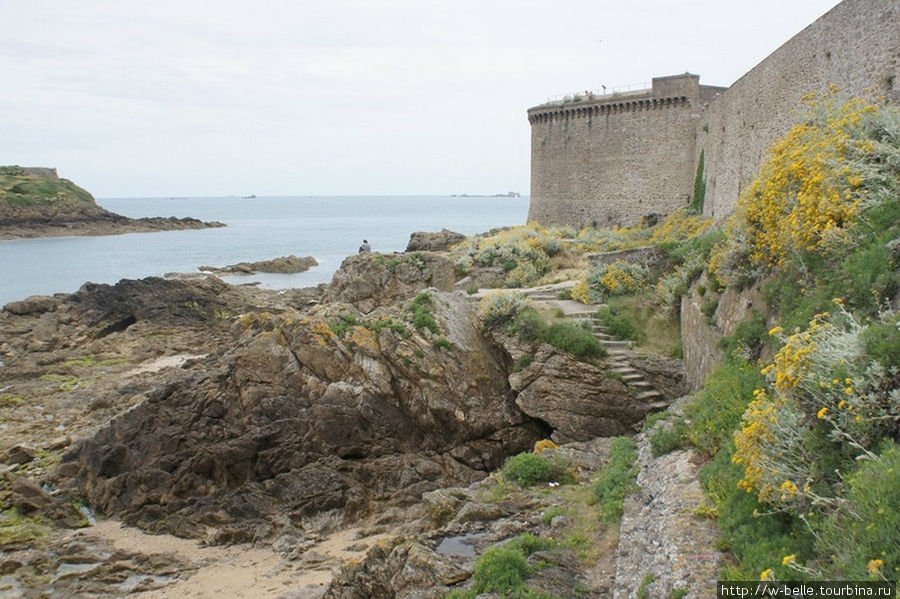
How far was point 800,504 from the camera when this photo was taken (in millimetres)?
5344

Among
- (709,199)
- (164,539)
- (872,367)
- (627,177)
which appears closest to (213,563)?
(164,539)

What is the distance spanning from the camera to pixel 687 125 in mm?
27734

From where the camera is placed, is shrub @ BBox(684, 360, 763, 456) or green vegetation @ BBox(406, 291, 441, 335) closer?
shrub @ BBox(684, 360, 763, 456)

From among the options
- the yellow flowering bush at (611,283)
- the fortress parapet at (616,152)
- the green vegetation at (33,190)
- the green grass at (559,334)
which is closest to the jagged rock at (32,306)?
the fortress parapet at (616,152)

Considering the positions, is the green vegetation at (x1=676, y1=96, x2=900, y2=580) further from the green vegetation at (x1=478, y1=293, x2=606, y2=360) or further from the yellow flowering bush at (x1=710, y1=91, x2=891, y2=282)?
the green vegetation at (x1=478, y1=293, x2=606, y2=360)

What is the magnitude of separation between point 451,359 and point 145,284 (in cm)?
2488

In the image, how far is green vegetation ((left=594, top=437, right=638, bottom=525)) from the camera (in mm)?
8994

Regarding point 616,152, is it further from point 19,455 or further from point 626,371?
point 19,455

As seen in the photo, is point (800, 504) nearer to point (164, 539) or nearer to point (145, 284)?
point (164, 539)

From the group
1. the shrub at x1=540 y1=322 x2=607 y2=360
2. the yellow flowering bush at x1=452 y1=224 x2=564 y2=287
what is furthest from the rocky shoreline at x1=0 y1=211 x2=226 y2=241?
the shrub at x1=540 y1=322 x2=607 y2=360

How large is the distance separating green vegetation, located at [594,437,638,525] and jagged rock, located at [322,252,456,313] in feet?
45.7

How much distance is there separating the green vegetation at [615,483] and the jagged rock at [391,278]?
13.9 meters

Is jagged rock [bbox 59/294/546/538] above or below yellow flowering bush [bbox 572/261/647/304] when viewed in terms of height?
below

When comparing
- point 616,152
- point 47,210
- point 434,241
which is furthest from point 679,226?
point 47,210
